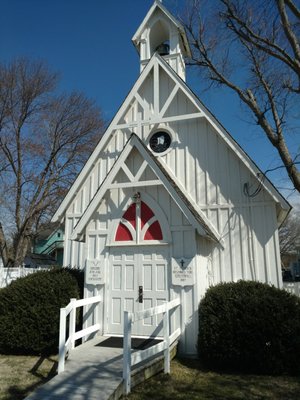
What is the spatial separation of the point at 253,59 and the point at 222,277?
24.8ft

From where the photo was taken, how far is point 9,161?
90.6 feet

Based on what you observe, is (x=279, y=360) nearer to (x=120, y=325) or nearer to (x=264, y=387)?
(x=264, y=387)

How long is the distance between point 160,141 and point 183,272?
4.90 m

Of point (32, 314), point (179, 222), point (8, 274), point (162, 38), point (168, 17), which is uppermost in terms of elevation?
point (168, 17)

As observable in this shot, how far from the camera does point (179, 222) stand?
967cm

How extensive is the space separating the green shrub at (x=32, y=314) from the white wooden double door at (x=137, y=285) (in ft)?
4.37

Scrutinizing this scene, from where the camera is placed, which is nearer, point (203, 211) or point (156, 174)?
point (156, 174)

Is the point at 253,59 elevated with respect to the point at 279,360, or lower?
elevated

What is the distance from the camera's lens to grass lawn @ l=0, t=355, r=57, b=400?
6.46 m

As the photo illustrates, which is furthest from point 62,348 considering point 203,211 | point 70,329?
point 203,211

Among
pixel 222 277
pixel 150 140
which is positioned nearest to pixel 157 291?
pixel 222 277

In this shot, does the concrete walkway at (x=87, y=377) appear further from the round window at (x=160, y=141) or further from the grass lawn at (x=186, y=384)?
the round window at (x=160, y=141)

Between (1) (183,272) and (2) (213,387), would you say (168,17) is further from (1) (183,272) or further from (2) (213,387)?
(2) (213,387)

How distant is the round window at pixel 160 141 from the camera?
38.7 ft
